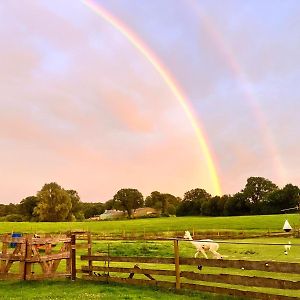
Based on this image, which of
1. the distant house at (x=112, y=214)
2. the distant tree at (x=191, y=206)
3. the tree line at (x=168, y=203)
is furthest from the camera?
the distant house at (x=112, y=214)

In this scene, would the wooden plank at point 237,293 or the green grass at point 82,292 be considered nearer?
the wooden plank at point 237,293

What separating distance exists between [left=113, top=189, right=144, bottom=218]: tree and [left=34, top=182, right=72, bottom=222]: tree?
38433mm

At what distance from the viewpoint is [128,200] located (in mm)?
164875

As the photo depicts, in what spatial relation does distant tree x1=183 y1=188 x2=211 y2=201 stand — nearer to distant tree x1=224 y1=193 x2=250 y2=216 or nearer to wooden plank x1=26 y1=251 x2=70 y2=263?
distant tree x1=224 y1=193 x2=250 y2=216

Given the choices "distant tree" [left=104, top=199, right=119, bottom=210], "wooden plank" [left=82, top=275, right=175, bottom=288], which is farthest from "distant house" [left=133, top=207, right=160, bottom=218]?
"wooden plank" [left=82, top=275, right=175, bottom=288]

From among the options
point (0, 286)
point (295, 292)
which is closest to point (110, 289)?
point (0, 286)

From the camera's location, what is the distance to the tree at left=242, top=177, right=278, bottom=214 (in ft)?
471

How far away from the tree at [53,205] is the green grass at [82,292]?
11429cm

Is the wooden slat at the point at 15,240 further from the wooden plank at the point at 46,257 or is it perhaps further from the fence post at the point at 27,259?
the wooden plank at the point at 46,257

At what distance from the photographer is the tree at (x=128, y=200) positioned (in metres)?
165

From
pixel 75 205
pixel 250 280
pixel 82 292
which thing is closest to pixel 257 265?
pixel 250 280

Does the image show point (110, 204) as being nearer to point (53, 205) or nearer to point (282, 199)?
point (53, 205)

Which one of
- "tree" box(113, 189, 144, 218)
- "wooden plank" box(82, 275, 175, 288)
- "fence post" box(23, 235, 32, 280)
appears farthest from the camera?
"tree" box(113, 189, 144, 218)

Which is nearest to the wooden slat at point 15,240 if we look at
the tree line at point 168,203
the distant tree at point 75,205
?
the tree line at point 168,203
